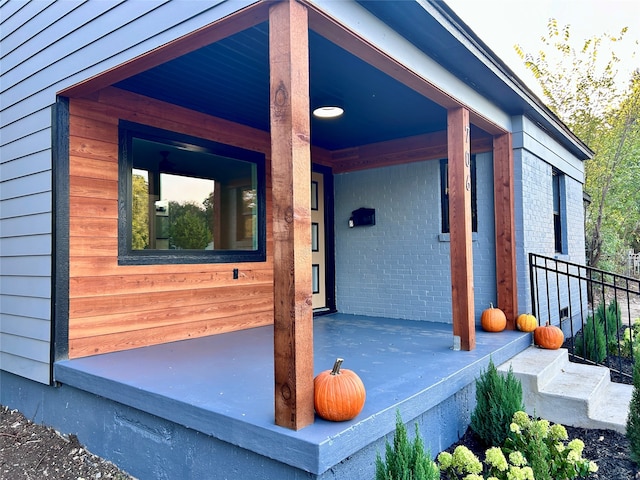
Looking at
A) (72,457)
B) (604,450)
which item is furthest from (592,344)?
(72,457)

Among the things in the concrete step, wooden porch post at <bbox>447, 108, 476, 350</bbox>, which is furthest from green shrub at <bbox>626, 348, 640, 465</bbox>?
wooden porch post at <bbox>447, 108, 476, 350</bbox>

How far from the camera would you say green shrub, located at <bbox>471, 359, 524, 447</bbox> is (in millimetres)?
2549

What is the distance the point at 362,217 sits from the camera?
556cm

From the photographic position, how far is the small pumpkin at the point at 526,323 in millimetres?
4164

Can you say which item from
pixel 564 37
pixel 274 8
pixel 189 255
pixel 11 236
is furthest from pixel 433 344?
pixel 564 37

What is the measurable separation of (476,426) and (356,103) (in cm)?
280

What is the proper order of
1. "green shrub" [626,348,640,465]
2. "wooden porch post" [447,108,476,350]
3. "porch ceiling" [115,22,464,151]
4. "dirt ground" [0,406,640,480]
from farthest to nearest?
1. "wooden porch post" [447,108,476,350]
2. "porch ceiling" [115,22,464,151]
3. "dirt ground" [0,406,640,480]
4. "green shrub" [626,348,640,465]

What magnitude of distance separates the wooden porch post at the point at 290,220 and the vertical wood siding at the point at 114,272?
2024 millimetres

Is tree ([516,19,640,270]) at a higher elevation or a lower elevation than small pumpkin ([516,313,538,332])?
higher

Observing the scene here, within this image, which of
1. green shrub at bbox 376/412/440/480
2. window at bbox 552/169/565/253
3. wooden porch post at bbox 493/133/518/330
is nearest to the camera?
green shrub at bbox 376/412/440/480

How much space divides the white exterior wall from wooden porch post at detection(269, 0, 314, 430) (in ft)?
2.75

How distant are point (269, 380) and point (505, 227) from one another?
3.05m

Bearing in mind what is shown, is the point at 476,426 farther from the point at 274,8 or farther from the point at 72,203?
the point at 72,203

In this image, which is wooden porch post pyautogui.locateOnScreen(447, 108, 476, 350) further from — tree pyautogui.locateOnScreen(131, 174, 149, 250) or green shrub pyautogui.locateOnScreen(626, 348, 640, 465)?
tree pyautogui.locateOnScreen(131, 174, 149, 250)
